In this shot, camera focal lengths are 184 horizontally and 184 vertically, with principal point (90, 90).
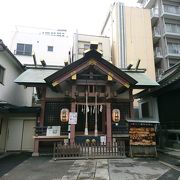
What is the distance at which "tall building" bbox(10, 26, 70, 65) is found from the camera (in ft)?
103

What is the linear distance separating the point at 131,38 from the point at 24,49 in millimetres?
18306

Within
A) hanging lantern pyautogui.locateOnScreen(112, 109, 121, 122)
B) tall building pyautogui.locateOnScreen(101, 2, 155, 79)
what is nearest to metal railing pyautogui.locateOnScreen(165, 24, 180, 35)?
tall building pyautogui.locateOnScreen(101, 2, 155, 79)

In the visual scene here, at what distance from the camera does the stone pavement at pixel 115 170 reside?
7.15m

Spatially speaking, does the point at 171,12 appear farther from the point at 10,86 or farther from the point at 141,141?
the point at 10,86

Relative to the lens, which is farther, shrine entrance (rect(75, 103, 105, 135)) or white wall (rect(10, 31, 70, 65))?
white wall (rect(10, 31, 70, 65))

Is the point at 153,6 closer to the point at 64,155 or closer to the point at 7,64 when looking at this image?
the point at 7,64

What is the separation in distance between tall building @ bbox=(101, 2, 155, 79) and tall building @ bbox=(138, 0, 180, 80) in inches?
130

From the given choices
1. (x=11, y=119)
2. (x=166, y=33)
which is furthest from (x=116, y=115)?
(x=166, y=33)

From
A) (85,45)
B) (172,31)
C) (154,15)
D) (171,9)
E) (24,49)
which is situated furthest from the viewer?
(171,9)

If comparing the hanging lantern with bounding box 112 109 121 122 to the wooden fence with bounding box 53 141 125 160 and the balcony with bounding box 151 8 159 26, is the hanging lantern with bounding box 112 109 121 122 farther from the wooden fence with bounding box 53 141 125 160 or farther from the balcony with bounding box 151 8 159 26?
the balcony with bounding box 151 8 159 26

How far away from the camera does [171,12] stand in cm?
3438

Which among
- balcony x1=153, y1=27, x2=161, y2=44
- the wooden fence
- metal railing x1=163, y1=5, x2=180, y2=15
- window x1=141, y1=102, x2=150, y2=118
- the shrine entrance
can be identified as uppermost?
metal railing x1=163, y1=5, x2=180, y2=15

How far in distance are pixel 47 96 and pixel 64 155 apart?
4837 mm

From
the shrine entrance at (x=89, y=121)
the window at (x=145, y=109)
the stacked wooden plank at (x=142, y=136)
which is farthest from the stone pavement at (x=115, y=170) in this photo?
the window at (x=145, y=109)
